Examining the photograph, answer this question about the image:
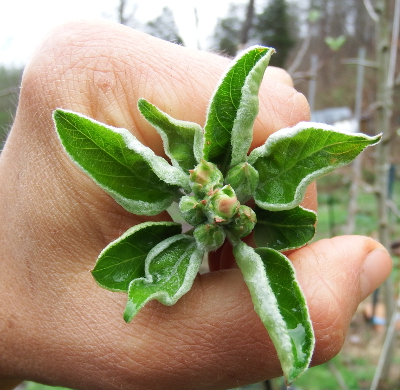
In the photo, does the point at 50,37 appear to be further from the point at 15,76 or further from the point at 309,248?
the point at 15,76

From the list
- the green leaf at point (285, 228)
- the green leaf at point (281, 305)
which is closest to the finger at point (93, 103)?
the green leaf at point (285, 228)

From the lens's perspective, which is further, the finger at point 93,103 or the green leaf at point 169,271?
the finger at point 93,103

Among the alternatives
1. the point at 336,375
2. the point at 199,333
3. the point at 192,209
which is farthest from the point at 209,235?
the point at 336,375

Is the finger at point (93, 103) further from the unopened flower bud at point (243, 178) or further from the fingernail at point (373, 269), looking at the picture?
the fingernail at point (373, 269)

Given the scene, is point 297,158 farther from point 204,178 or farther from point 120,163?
point 120,163

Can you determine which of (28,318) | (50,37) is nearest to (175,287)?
(28,318)
